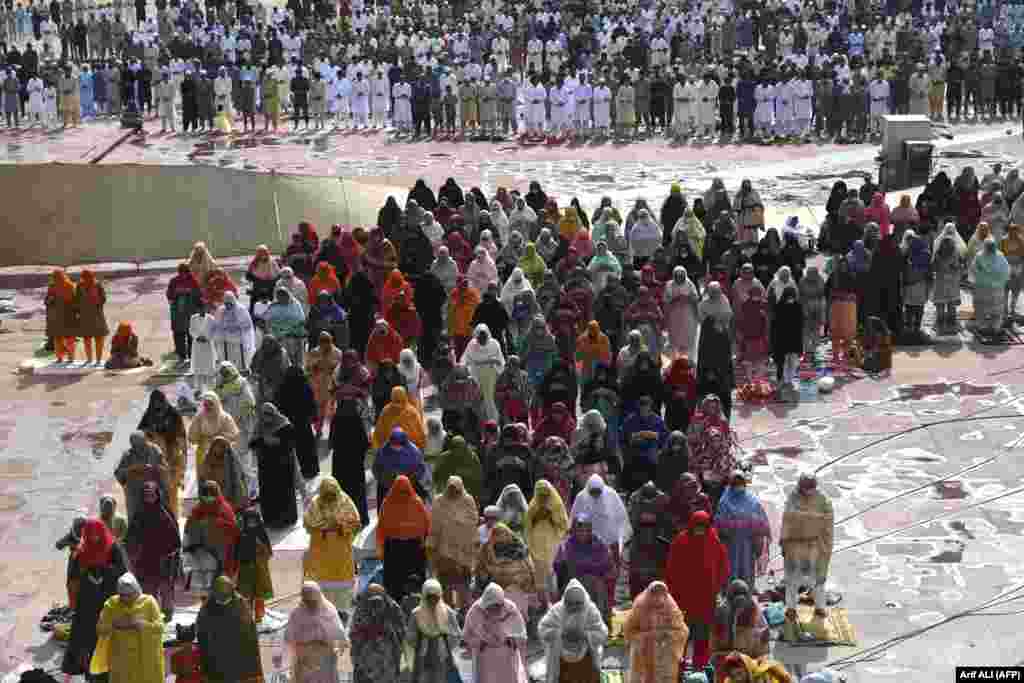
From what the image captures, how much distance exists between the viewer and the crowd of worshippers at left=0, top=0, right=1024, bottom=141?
122 ft

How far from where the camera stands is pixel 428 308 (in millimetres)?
22906

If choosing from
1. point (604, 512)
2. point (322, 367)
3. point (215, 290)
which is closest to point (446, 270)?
point (215, 290)

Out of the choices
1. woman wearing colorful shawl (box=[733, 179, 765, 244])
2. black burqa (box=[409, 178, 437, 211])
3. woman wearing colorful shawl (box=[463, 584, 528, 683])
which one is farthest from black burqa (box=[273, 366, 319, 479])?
woman wearing colorful shawl (box=[733, 179, 765, 244])

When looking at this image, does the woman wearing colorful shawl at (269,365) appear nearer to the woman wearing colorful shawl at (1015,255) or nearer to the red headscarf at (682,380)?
the red headscarf at (682,380)

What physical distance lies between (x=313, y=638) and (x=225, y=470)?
3201mm

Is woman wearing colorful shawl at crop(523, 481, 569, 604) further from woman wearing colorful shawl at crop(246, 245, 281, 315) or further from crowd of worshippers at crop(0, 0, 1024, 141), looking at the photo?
crowd of worshippers at crop(0, 0, 1024, 141)

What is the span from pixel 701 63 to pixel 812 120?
2771 millimetres

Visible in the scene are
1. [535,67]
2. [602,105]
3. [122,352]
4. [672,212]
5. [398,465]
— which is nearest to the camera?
[398,465]

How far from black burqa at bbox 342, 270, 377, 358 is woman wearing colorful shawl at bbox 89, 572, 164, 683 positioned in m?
8.41

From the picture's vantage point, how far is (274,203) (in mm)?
30391

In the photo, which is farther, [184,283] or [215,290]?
[215,290]

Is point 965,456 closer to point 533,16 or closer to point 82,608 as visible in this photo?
point 82,608

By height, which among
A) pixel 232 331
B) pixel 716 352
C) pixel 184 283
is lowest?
pixel 716 352

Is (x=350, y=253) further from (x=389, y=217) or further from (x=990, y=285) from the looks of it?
(x=990, y=285)
